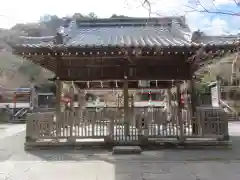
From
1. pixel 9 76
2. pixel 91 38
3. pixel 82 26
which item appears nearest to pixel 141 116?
pixel 91 38

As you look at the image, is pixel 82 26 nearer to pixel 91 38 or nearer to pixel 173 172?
pixel 91 38

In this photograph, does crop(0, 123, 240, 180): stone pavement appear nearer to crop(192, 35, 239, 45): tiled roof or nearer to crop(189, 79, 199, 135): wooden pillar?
crop(189, 79, 199, 135): wooden pillar

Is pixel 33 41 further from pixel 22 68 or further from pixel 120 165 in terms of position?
pixel 22 68

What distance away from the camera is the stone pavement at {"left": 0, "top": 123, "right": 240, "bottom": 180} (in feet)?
16.7

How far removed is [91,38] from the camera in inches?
420

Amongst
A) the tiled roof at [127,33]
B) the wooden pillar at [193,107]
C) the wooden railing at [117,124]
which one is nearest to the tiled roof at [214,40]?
the tiled roof at [127,33]

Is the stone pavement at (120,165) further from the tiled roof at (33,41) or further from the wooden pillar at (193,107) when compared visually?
the tiled roof at (33,41)

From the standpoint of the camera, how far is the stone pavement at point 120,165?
509 cm

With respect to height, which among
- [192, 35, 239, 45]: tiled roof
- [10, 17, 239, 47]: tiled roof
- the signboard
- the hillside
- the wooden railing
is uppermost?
the hillside

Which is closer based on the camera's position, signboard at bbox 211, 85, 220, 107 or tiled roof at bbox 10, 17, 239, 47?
tiled roof at bbox 10, 17, 239, 47

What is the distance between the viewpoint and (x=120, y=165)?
19.5ft

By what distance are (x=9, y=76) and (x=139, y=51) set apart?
23.7 metres

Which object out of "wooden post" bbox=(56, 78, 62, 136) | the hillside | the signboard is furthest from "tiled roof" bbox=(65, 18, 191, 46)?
the hillside

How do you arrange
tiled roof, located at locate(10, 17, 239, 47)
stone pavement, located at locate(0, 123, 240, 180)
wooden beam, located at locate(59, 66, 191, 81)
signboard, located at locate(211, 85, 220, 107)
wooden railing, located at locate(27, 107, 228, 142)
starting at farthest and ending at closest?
1. signboard, located at locate(211, 85, 220, 107)
2. wooden beam, located at locate(59, 66, 191, 81)
3. tiled roof, located at locate(10, 17, 239, 47)
4. wooden railing, located at locate(27, 107, 228, 142)
5. stone pavement, located at locate(0, 123, 240, 180)
